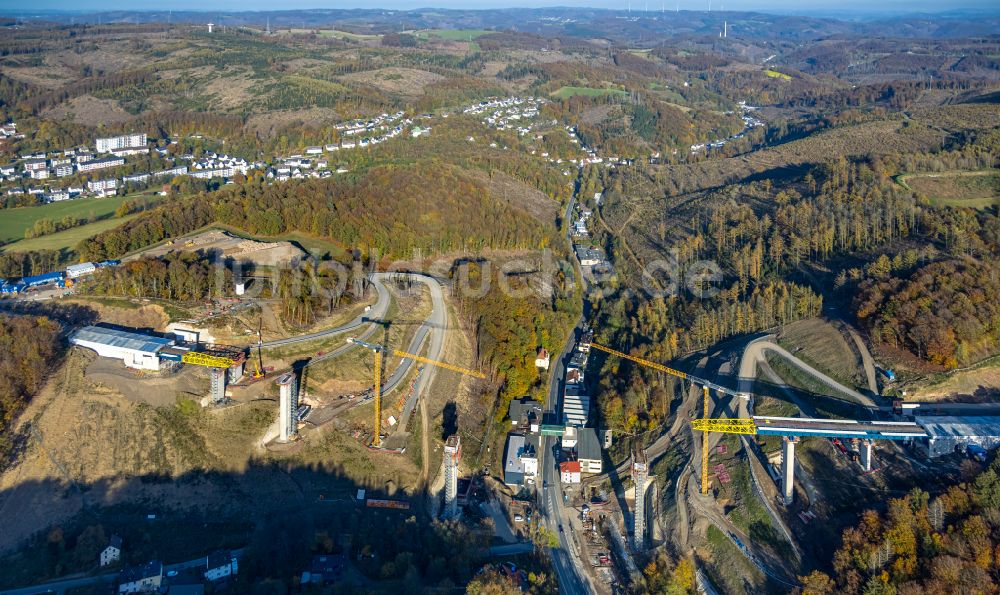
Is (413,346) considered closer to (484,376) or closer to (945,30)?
(484,376)

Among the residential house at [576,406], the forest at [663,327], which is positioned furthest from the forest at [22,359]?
the forest at [663,327]

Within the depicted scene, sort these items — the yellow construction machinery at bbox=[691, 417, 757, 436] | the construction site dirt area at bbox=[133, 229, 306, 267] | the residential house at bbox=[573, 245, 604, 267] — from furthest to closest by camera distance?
the residential house at bbox=[573, 245, 604, 267] < the construction site dirt area at bbox=[133, 229, 306, 267] < the yellow construction machinery at bbox=[691, 417, 757, 436]

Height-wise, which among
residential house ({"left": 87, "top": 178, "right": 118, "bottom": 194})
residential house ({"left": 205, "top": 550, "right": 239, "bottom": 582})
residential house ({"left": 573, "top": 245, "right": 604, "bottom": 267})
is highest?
residential house ({"left": 87, "top": 178, "right": 118, "bottom": 194})

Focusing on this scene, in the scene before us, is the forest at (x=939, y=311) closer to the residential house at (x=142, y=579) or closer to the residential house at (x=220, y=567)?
the residential house at (x=220, y=567)

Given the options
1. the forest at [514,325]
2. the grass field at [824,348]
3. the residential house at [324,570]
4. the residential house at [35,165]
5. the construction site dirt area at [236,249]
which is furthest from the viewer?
the residential house at [35,165]

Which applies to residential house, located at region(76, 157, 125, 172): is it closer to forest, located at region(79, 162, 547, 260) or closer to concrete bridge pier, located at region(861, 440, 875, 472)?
forest, located at region(79, 162, 547, 260)

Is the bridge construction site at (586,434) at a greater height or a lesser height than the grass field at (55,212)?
lesser

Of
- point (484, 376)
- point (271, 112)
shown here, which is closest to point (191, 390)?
point (484, 376)

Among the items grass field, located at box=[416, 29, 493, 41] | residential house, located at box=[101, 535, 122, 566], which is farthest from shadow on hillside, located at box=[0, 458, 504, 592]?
grass field, located at box=[416, 29, 493, 41]
